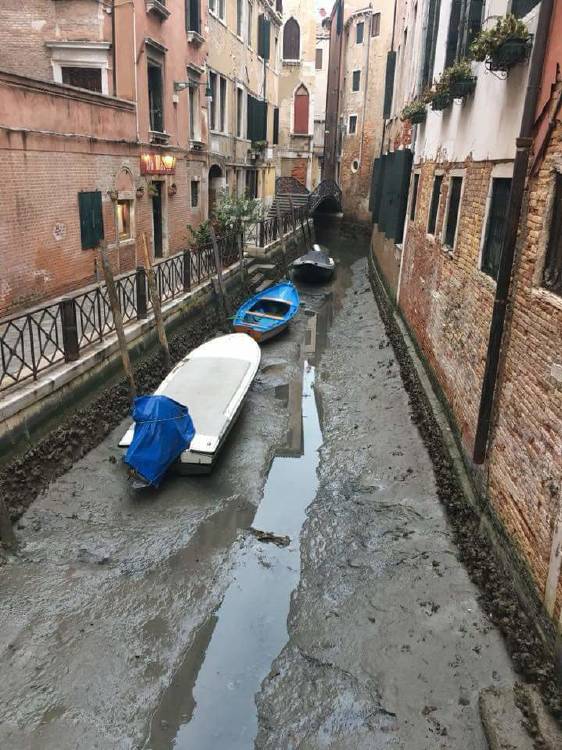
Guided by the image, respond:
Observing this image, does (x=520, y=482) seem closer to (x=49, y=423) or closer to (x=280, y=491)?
(x=280, y=491)

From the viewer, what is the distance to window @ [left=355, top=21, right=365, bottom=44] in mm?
30053

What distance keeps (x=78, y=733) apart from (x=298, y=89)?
1311 inches

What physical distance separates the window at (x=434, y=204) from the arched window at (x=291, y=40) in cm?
2686

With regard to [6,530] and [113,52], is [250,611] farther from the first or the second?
[113,52]

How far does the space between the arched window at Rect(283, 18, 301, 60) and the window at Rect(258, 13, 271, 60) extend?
807 cm

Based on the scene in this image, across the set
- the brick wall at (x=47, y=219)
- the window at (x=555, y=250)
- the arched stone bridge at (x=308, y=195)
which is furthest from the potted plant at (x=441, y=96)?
the arched stone bridge at (x=308, y=195)

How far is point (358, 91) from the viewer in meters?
31.0

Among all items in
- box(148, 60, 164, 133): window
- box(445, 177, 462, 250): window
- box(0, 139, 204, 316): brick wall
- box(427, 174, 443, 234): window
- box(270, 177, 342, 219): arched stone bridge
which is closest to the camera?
box(445, 177, 462, 250): window

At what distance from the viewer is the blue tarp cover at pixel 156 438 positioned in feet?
21.3

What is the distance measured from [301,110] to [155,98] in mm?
20644

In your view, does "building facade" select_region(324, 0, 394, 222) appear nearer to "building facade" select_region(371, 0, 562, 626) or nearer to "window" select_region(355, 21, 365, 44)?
"window" select_region(355, 21, 365, 44)

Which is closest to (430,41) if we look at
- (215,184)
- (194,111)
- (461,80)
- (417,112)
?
(417,112)

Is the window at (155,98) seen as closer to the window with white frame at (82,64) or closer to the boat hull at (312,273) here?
the window with white frame at (82,64)

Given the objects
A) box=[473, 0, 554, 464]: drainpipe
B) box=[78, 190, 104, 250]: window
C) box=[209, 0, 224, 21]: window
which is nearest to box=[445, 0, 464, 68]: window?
box=[473, 0, 554, 464]: drainpipe
